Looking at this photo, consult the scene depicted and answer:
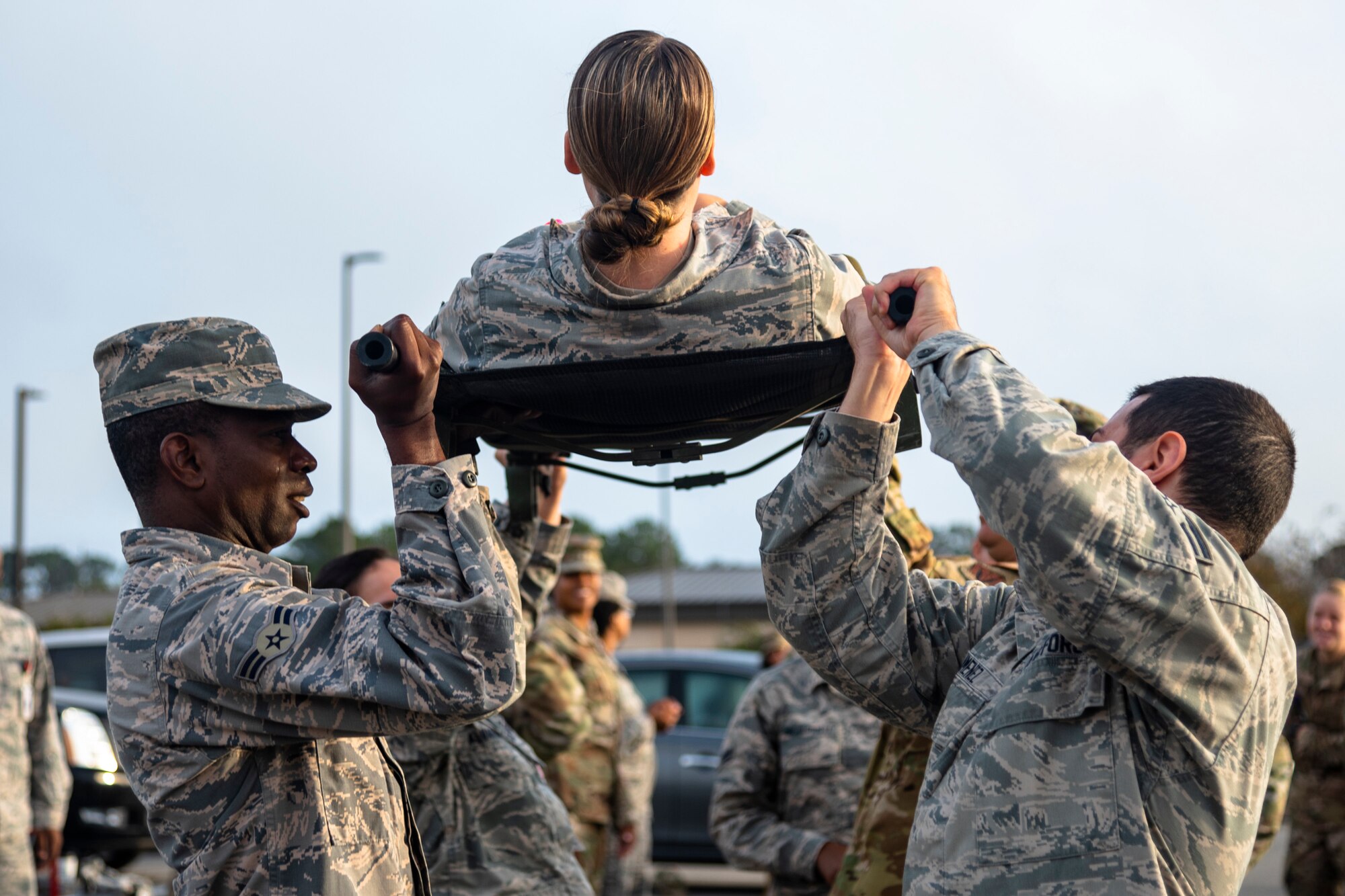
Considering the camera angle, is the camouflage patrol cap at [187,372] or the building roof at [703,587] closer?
the camouflage patrol cap at [187,372]

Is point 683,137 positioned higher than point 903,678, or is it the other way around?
point 683,137

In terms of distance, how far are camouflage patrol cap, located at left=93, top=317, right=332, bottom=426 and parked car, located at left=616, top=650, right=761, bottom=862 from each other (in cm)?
840

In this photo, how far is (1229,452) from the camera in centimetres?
233

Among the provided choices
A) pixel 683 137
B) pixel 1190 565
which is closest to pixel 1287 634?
pixel 1190 565

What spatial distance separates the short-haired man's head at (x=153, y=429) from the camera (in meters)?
2.65

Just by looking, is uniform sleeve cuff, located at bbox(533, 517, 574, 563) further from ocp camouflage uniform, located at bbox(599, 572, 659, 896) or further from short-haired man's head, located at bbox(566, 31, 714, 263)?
ocp camouflage uniform, located at bbox(599, 572, 659, 896)

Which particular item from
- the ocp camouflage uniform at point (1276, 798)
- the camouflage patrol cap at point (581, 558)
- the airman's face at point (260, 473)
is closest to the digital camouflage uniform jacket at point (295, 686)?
the airman's face at point (260, 473)

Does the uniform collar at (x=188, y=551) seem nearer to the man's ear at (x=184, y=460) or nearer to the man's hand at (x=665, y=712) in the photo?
the man's ear at (x=184, y=460)

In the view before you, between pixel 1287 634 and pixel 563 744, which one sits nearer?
pixel 1287 634

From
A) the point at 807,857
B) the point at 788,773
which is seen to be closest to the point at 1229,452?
the point at 807,857

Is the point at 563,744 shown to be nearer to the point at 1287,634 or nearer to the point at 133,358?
the point at 133,358

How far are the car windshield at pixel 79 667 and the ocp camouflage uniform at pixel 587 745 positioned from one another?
6314mm

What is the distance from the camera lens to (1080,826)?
2.16 m

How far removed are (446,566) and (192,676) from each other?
1.66ft
